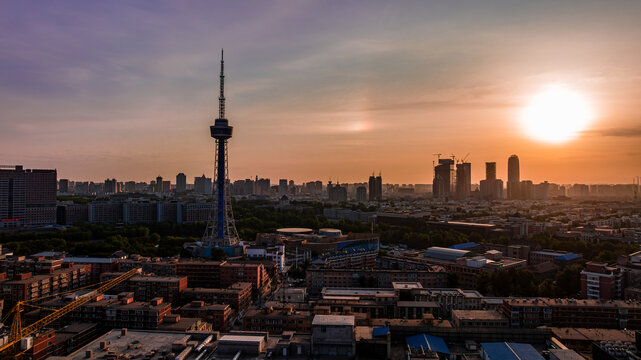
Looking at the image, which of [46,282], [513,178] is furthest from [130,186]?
[46,282]

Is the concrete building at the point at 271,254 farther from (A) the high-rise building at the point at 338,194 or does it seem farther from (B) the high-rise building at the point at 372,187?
(B) the high-rise building at the point at 372,187

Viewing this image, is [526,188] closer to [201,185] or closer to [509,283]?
[201,185]

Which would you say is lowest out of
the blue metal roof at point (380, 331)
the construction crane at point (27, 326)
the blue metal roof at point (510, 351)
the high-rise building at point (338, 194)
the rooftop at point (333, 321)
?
the construction crane at point (27, 326)

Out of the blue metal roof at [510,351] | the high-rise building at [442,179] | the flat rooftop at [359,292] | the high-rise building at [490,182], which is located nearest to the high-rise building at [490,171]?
the high-rise building at [490,182]

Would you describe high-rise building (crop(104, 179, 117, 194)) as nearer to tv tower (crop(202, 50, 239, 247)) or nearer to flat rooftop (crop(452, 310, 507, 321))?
tv tower (crop(202, 50, 239, 247))

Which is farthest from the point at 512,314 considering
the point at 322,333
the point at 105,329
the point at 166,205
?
the point at 166,205

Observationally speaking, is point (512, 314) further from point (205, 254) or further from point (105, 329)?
point (205, 254)
